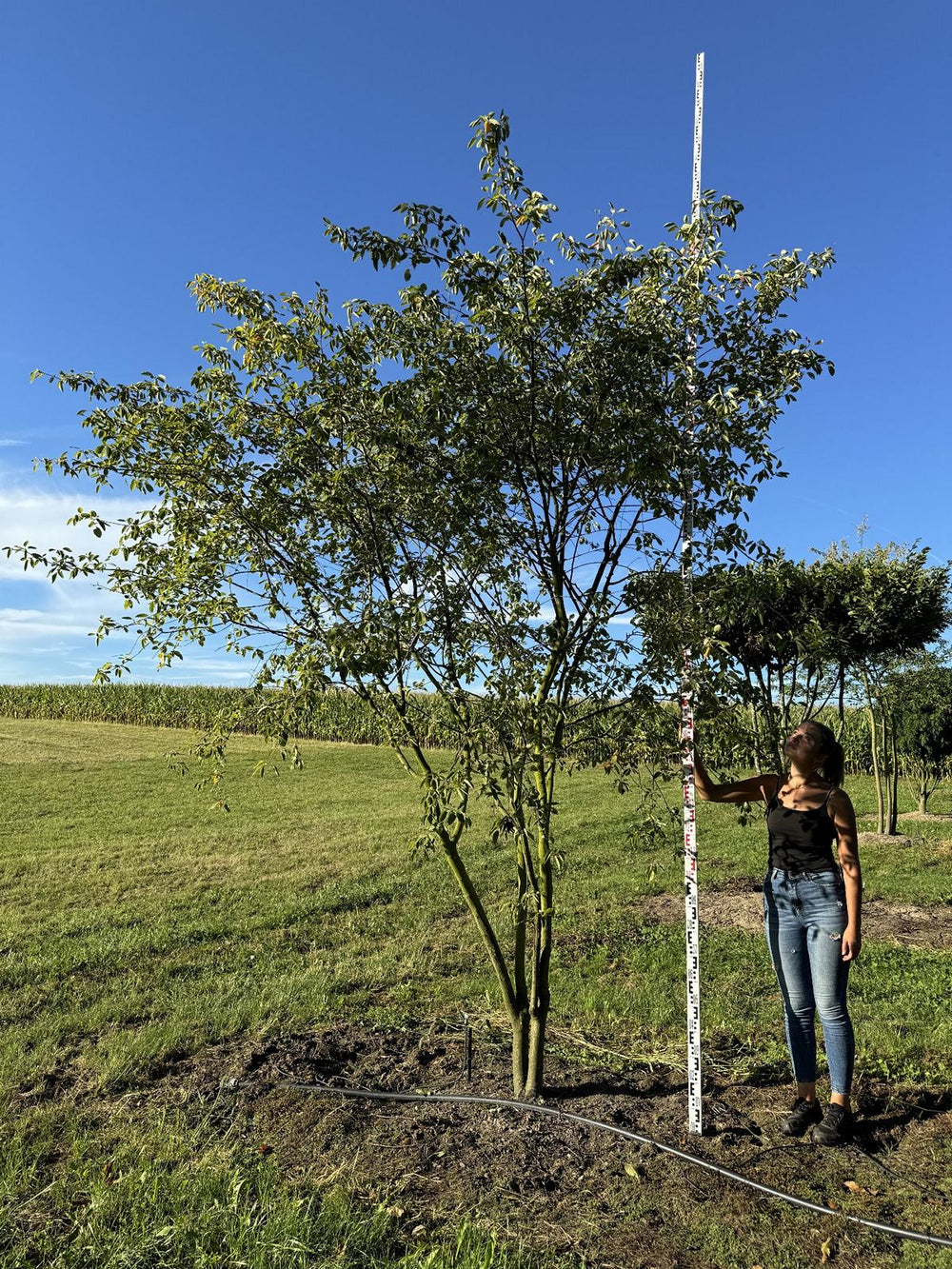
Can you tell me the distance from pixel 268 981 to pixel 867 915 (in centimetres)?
646

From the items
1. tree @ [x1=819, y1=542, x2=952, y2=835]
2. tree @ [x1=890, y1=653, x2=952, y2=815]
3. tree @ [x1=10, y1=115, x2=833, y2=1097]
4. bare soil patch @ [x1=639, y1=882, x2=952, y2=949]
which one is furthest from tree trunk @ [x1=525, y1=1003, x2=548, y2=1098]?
tree @ [x1=890, y1=653, x2=952, y2=815]

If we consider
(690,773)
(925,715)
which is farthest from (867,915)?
(925,715)

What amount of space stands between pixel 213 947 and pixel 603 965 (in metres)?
3.94

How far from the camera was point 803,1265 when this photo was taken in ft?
10.9

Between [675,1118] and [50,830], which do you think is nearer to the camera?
[675,1118]

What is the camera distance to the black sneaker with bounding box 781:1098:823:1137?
14.1 feet

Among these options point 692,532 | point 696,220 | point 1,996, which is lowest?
point 1,996

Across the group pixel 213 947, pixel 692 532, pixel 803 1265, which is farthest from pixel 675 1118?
pixel 213 947

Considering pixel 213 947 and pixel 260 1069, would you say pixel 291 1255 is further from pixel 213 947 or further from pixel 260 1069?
pixel 213 947

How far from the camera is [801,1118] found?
14.3 ft

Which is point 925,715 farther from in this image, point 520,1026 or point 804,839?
point 520,1026

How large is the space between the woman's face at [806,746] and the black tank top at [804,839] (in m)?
0.22

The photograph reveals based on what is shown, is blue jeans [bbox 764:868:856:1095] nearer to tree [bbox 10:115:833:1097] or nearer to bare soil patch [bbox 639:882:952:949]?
tree [bbox 10:115:833:1097]

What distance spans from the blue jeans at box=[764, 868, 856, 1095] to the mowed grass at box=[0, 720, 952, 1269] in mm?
729
